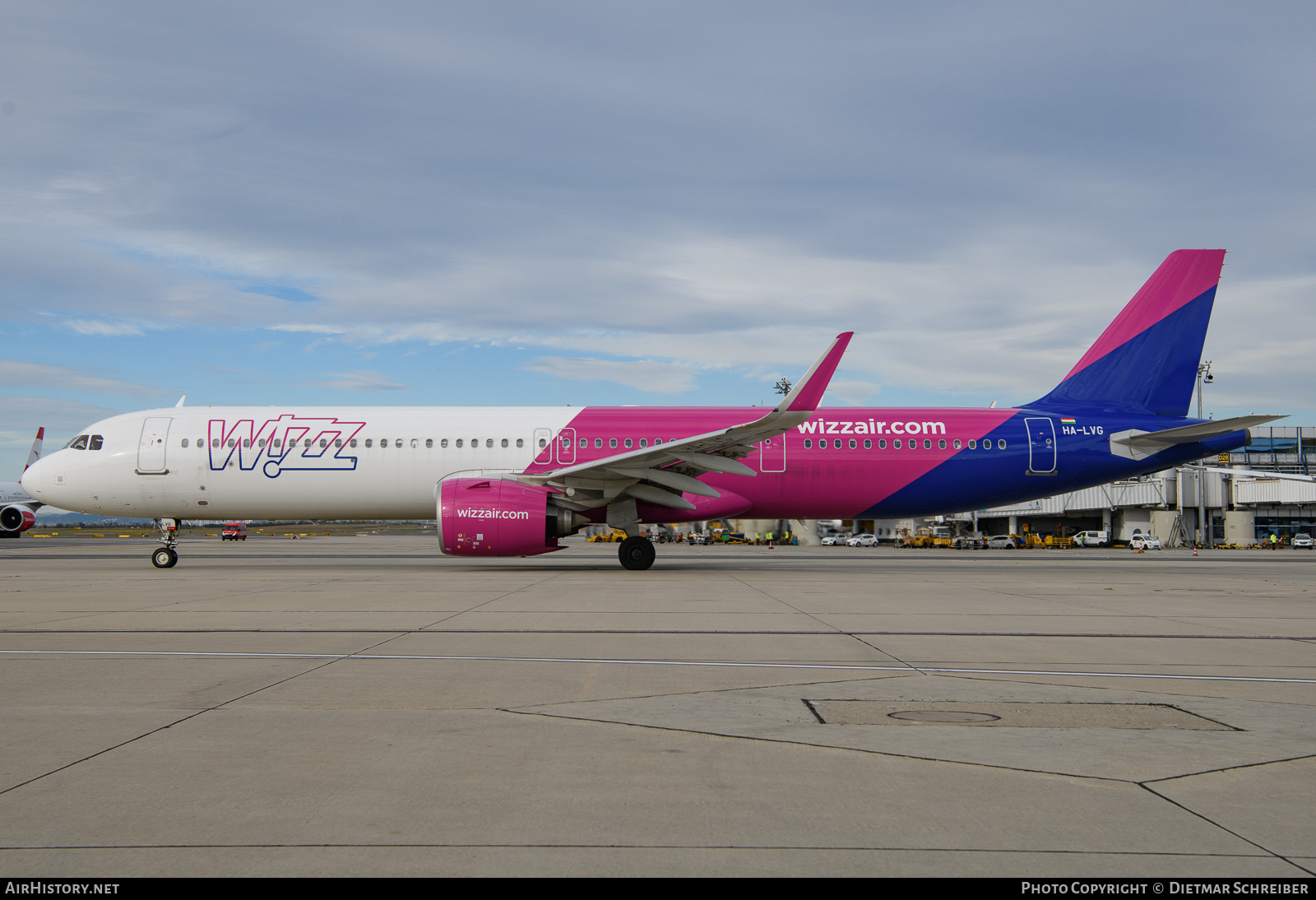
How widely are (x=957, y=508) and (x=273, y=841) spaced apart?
20.6 m

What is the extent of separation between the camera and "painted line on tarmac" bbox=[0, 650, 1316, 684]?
6992 millimetres

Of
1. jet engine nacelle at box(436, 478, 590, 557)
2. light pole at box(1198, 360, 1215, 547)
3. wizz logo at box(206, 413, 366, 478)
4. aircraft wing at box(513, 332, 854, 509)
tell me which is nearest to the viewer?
aircraft wing at box(513, 332, 854, 509)

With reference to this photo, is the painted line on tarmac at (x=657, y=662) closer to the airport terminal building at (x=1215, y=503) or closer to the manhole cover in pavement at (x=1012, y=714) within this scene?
→ the manhole cover in pavement at (x=1012, y=714)

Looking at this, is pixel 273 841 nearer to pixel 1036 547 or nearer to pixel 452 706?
pixel 452 706

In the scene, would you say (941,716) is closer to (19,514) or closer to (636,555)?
(636,555)

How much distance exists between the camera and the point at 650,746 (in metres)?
4.67

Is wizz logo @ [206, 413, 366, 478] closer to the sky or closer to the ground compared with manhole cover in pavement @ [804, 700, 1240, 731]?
closer to the sky

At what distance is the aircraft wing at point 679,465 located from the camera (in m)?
17.0

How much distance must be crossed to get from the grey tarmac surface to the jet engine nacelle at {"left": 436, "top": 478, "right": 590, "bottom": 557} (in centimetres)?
734

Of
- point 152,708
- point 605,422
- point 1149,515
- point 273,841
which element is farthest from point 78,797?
point 1149,515

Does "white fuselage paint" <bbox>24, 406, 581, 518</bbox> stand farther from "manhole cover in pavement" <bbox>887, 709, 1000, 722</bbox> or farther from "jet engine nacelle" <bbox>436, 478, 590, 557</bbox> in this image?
"manhole cover in pavement" <bbox>887, 709, 1000, 722</bbox>

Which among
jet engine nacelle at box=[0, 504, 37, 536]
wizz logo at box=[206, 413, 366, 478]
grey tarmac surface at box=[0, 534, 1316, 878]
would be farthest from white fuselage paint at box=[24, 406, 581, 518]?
jet engine nacelle at box=[0, 504, 37, 536]

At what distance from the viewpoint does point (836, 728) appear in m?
5.11

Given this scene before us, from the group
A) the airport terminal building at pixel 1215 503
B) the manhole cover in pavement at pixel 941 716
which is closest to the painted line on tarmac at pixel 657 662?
the manhole cover in pavement at pixel 941 716
